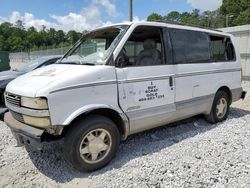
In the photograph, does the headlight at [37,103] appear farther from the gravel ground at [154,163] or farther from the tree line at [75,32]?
the tree line at [75,32]

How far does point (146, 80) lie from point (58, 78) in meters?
1.40

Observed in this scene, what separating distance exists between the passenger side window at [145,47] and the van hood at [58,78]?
64 centimetres

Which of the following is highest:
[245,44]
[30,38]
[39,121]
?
[30,38]

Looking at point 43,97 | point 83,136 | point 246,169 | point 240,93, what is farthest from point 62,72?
point 240,93

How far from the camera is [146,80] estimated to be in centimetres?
421

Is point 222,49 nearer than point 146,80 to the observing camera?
No

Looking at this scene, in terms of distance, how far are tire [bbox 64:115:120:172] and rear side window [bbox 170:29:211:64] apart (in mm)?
1836

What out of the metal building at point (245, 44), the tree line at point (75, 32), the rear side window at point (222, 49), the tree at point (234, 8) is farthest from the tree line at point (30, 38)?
the rear side window at point (222, 49)

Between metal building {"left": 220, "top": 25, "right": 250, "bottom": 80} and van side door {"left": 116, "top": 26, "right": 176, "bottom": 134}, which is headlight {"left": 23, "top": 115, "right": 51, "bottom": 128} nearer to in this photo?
van side door {"left": 116, "top": 26, "right": 176, "bottom": 134}

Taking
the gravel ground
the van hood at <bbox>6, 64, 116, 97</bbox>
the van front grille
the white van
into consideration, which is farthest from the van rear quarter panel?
the van front grille

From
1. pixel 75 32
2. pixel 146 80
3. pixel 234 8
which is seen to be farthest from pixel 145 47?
pixel 75 32

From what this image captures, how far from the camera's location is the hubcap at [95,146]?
3688 millimetres

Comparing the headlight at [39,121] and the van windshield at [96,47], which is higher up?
the van windshield at [96,47]

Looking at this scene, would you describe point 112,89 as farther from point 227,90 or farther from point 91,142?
point 227,90
